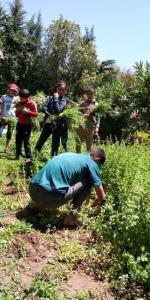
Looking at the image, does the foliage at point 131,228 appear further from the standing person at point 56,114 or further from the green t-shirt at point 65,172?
the standing person at point 56,114

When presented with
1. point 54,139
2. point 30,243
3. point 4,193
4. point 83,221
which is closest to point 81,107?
point 54,139

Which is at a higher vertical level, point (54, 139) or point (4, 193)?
point (54, 139)

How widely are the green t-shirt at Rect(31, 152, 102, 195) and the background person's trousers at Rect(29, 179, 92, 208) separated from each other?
0.20 feet

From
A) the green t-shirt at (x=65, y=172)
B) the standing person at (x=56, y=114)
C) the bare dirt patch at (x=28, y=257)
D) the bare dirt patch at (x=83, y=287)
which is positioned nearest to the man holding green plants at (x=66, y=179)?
the green t-shirt at (x=65, y=172)

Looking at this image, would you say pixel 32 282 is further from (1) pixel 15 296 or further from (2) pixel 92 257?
(2) pixel 92 257

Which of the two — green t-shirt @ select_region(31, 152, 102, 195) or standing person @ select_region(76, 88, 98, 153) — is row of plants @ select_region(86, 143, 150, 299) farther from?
standing person @ select_region(76, 88, 98, 153)

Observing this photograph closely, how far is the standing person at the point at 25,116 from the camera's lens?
9383 millimetres

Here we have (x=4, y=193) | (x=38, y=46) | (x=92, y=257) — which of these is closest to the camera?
(x=92, y=257)

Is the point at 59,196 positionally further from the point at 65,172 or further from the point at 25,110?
the point at 25,110

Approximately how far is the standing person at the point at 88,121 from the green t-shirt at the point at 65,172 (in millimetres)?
3724

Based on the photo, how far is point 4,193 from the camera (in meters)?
7.31

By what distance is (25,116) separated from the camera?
9562 millimetres

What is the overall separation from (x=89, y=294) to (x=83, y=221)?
163 centimetres

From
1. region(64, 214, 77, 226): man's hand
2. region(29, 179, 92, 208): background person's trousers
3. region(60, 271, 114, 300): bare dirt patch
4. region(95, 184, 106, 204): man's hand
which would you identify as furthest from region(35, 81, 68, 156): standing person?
region(60, 271, 114, 300): bare dirt patch
